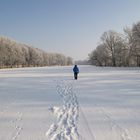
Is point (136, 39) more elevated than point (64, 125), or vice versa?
point (136, 39)

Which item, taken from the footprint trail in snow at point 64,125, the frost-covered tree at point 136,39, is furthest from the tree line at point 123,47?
the footprint trail in snow at point 64,125

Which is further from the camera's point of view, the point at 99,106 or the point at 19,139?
the point at 99,106

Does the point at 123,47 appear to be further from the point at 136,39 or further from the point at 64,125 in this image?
the point at 64,125

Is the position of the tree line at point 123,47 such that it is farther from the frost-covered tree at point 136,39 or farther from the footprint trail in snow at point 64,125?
the footprint trail in snow at point 64,125

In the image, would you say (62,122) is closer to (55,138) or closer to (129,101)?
(55,138)

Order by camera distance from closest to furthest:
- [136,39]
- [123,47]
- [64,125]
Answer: [64,125] < [136,39] < [123,47]

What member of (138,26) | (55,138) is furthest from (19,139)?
(138,26)

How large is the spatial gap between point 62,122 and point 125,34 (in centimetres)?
6737

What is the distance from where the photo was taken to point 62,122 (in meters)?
7.03

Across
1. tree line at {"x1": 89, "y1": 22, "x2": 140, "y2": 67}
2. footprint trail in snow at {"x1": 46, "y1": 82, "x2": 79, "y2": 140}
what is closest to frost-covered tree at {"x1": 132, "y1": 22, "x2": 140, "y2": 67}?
tree line at {"x1": 89, "y1": 22, "x2": 140, "y2": 67}

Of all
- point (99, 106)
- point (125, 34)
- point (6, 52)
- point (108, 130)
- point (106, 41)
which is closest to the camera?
point (108, 130)

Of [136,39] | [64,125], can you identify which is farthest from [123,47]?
[64,125]

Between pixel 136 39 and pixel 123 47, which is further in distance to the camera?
pixel 123 47

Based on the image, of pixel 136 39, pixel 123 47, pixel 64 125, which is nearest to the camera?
pixel 64 125
